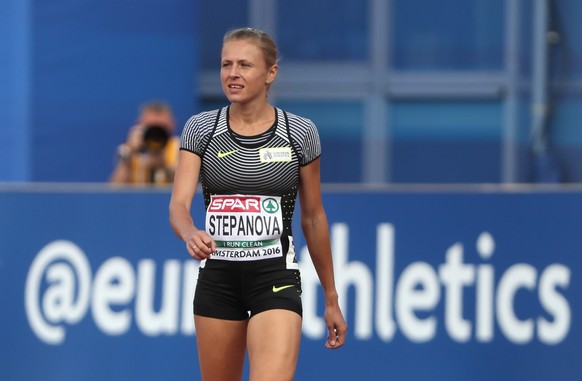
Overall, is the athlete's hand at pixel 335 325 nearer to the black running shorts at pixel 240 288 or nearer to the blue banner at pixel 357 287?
the black running shorts at pixel 240 288

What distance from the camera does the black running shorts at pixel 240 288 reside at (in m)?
5.28

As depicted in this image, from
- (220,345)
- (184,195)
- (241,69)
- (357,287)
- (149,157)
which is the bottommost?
(220,345)

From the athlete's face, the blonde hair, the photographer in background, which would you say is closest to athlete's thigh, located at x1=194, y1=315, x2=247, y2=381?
the athlete's face

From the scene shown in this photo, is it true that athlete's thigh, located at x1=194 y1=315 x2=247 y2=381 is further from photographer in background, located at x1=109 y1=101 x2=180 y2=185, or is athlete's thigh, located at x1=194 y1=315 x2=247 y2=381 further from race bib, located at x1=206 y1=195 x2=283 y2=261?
photographer in background, located at x1=109 y1=101 x2=180 y2=185

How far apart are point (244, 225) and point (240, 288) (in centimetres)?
25

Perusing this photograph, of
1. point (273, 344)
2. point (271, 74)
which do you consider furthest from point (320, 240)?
point (271, 74)

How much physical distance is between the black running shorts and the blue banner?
2234 mm

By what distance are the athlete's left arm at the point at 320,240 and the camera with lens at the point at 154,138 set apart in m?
4.22

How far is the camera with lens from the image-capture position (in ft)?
31.3

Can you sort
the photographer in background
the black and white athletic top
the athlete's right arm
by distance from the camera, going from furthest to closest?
1. the photographer in background
2. the black and white athletic top
3. the athlete's right arm

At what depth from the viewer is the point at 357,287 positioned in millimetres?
7500

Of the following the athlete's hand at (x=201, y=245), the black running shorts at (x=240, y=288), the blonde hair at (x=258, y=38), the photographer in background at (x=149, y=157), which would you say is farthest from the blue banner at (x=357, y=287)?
the athlete's hand at (x=201, y=245)

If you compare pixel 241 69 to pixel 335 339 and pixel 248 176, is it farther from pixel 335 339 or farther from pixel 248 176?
pixel 335 339

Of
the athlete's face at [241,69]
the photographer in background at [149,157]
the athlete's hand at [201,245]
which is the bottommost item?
the athlete's hand at [201,245]
